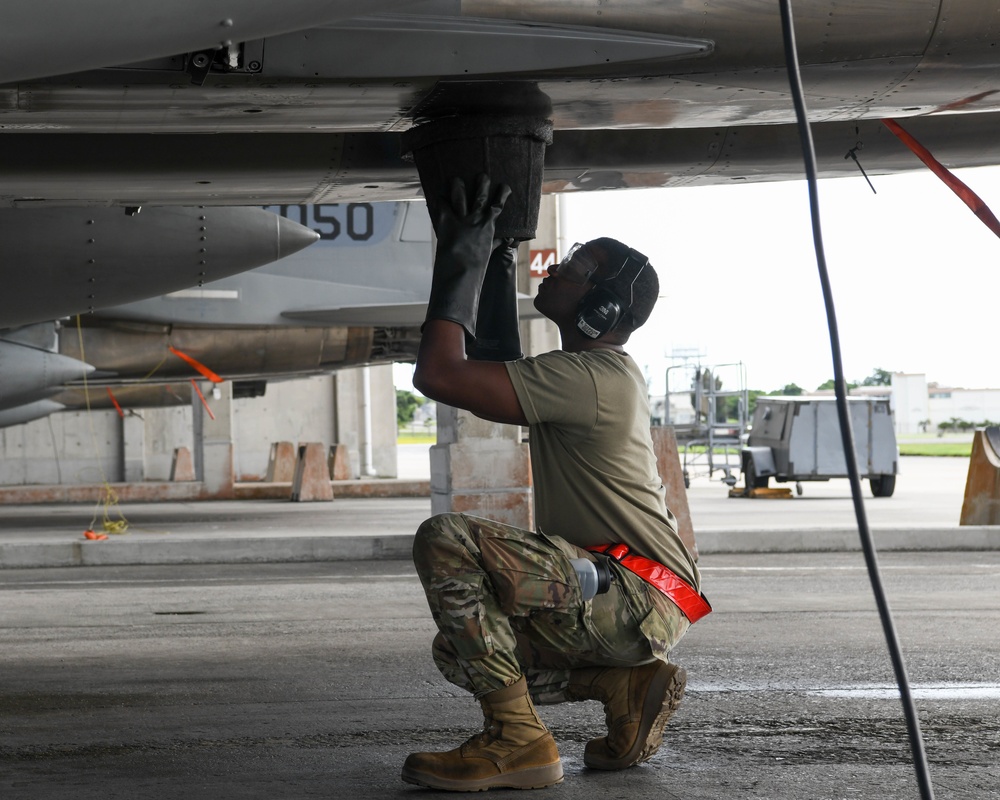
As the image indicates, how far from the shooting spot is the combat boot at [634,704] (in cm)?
289

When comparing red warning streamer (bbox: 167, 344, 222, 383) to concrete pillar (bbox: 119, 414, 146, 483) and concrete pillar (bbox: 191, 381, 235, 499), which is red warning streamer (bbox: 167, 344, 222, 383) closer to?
concrete pillar (bbox: 191, 381, 235, 499)

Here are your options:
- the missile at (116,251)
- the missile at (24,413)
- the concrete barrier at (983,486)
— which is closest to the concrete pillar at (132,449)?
the missile at (24,413)

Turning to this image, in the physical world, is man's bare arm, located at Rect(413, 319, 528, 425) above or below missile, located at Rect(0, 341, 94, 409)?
below

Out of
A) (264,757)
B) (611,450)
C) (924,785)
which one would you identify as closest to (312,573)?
(264,757)

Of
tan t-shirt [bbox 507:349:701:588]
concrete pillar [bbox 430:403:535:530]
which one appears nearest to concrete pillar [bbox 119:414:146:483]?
concrete pillar [bbox 430:403:535:530]

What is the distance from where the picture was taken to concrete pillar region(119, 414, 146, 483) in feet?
95.8

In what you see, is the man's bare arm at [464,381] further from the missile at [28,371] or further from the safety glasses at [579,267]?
the missile at [28,371]

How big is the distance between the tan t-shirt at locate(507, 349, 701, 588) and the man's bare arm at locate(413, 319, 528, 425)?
0.09m

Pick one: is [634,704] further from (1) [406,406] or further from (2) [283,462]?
(1) [406,406]

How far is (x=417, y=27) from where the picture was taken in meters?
3.14

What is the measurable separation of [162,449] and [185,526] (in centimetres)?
1884

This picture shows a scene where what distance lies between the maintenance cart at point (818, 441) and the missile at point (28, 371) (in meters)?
10.3

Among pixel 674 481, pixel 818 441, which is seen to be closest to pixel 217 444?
pixel 818 441

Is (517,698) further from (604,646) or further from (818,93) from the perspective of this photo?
(818,93)
